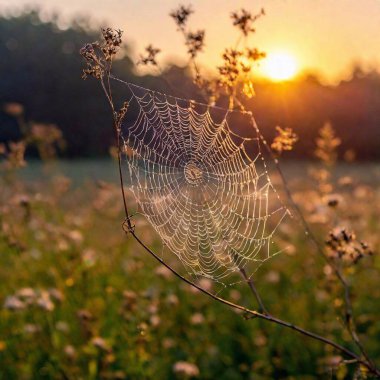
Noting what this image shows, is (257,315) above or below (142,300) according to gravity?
above

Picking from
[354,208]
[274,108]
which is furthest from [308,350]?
[274,108]

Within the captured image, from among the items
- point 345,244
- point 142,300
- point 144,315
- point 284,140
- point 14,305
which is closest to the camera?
point 345,244

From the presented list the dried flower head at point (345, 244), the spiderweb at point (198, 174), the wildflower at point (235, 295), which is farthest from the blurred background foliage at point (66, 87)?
the dried flower head at point (345, 244)

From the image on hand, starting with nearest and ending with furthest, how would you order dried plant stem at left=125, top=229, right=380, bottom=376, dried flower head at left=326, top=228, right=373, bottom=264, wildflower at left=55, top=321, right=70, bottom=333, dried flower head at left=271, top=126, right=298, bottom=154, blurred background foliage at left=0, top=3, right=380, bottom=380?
dried plant stem at left=125, top=229, right=380, bottom=376
dried flower head at left=326, top=228, right=373, bottom=264
dried flower head at left=271, top=126, right=298, bottom=154
blurred background foliage at left=0, top=3, right=380, bottom=380
wildflower at left=55, top=321, right=70, bottom=333

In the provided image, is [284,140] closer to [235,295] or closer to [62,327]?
[62,327]

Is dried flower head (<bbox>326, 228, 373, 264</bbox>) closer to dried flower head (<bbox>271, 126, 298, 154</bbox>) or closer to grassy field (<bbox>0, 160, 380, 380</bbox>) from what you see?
dried flower head (<bbox>271, 126, 298, 154</bbox>)

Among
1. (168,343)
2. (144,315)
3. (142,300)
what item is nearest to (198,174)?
(144,315)

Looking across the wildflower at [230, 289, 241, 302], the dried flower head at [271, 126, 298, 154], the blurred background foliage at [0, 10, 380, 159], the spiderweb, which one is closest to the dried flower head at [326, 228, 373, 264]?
the spiderweb

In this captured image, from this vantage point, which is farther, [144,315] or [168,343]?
[168,343]

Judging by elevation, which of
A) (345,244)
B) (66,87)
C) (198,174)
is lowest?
(345,244)
